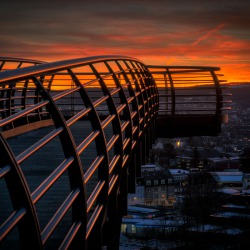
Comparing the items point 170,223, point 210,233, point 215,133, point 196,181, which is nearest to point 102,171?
point 215,133

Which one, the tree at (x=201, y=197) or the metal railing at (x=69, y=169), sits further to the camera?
the tree at (x=201, y=197)

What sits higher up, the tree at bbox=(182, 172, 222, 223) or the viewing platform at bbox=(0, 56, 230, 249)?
the viewing platform at bbox=(0, 56, 230, 249)

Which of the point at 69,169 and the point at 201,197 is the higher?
the point at 69,169

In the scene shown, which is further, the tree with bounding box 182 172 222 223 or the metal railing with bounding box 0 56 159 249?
the tree with bounding box 182 172 222 223

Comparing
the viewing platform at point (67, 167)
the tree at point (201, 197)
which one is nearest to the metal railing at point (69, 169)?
the viewing platform at point (67, 167)

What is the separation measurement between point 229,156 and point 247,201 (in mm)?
51898

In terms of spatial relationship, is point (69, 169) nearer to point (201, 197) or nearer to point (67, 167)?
point (67, 167)

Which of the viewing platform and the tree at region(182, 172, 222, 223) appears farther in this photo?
the tree at region(182, 172, 222, 223)

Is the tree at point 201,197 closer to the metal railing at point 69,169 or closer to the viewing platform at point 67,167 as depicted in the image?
the viewing platform at point 67,167

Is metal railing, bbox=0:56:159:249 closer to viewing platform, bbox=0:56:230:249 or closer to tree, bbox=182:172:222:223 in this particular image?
viewing platform, bbox=0:56:230:249

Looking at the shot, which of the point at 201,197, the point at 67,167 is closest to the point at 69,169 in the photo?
the point at 67,167

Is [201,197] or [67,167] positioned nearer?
[67,167]

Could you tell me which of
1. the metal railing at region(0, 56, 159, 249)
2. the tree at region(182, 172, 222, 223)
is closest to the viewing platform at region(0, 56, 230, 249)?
the metal railing at region(0, 56, 159, 249)

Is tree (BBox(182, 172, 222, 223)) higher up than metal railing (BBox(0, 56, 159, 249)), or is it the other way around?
metal railing (BBox(0, 56, 159, 249))
